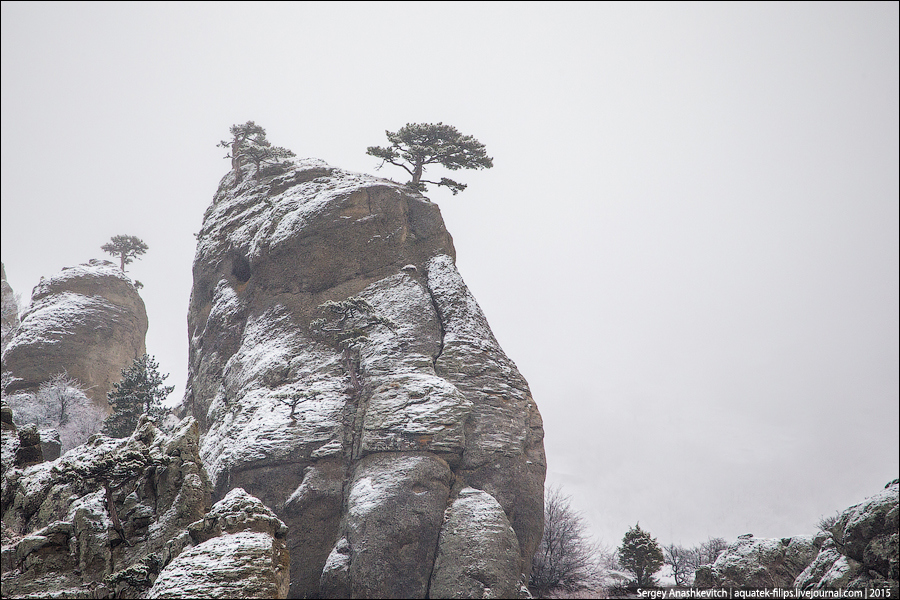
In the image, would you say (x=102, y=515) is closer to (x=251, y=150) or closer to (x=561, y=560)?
(x=561, y=560)

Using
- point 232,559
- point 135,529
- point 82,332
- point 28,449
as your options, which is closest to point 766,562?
point 232,559

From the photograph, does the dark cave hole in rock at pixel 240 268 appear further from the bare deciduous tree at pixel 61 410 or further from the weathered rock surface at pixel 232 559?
the weathered rock surface at pixel 232 559

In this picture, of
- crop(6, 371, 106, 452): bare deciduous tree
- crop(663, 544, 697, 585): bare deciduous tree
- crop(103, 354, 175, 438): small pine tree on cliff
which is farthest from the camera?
crop(6, 371, 106, 452): bare deciduous tree

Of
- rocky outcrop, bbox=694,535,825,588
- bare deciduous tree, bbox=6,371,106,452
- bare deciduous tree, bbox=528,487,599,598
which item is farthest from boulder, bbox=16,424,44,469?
rocky outcrop, bbox=694,535,825,588

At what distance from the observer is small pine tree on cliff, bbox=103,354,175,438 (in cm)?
4022

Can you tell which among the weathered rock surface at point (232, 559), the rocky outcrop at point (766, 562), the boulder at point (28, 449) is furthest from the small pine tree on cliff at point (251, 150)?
the rocky outcrop at point (766, 562)

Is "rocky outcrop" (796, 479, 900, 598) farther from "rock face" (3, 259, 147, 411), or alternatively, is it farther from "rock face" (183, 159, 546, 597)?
"rock face" (3, 259, 147, 411)

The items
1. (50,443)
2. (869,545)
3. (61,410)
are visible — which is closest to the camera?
(869,545)

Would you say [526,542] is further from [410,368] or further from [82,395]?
[82,395]

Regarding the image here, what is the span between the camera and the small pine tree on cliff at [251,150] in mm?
47500

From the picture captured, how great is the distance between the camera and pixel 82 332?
53.4m

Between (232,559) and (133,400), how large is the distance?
29049 millimetres

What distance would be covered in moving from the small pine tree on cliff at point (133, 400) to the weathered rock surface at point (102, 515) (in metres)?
15.3

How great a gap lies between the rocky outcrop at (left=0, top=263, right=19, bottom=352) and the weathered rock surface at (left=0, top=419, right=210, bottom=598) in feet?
165
